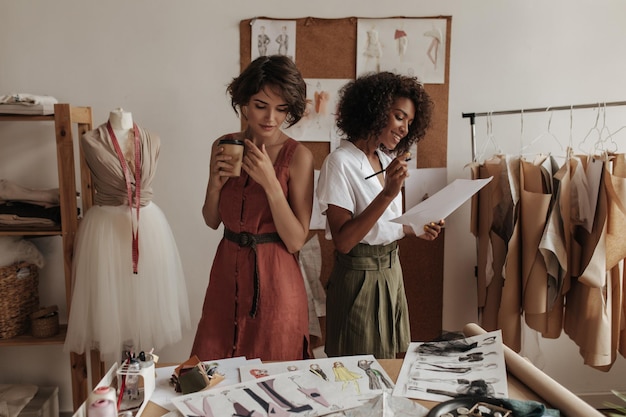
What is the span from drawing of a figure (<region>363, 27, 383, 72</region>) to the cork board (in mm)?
60

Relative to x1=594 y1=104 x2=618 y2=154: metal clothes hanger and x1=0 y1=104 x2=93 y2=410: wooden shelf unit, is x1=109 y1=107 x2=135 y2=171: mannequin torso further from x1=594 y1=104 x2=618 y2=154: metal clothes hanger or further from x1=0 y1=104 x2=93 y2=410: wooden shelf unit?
x1=594 y1=104 x2=618 y2=154: metal clothes hanger

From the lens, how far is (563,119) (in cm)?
242

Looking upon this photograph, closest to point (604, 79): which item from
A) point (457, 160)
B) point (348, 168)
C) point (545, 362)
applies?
point (457, 160)

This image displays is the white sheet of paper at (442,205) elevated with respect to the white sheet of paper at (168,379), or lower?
elevated

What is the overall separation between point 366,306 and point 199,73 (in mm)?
1369

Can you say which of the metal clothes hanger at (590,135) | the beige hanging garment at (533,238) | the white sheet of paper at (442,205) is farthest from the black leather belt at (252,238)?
the metal clothes hanger at (590,135)

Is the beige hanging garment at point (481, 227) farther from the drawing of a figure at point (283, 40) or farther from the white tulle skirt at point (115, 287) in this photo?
the white tulle skirt at point (115, 287)

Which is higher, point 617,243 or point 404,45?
point 404,45

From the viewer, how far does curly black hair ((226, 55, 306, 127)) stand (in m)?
1.42

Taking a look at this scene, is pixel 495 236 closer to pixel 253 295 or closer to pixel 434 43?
pixel 434 43

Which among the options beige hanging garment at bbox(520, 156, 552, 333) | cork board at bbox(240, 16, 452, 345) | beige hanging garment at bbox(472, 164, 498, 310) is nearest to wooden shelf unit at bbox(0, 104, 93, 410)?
cork board at bbox(240, 16, 452, 345)

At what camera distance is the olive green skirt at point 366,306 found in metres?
1.59

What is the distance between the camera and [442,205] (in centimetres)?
142

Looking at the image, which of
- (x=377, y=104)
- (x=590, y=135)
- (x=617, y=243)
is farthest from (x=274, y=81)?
(x=590, y=135)
